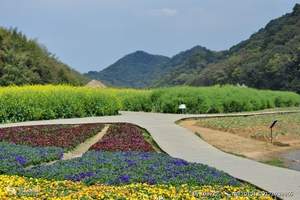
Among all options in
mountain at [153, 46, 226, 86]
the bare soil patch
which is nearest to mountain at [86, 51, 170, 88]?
mountain at [153, 46, 226, 86]

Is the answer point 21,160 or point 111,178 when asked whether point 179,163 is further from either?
point 21,160

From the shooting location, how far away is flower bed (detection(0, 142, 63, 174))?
12.4m

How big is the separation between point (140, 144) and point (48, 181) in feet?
20.6

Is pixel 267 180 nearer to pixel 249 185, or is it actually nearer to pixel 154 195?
pixel 249 185

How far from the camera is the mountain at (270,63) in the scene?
213ft

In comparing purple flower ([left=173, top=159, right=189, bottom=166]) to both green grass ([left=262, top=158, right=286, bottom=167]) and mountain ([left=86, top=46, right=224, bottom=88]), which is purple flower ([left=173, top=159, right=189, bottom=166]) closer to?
green grass ([left=262, top=158, right=286, bottom=167])

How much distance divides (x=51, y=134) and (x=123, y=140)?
2.95m

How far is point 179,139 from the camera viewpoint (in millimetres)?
17938

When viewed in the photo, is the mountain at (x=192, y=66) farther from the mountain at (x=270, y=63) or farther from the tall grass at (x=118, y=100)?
the tall grass at (x=118, y=100)

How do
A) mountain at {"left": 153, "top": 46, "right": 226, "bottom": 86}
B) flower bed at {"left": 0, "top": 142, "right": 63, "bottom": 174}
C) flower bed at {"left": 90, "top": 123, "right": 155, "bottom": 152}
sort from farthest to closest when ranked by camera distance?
1. mountain at {"left": 153, "top": 46, "right": 226, "bottom": 86}
2. flower bed at {"left": 90, "top": 123, "right": 155, "bottom": 152}
3. flower bed at {"left": 0, "top": 142, "right": 63, "bottom": 174}

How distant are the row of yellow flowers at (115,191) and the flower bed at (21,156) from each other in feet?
6.09

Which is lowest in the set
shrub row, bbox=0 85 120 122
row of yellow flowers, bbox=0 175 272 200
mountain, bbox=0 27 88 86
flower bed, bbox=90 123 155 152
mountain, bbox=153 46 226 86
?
row of yellow flowers, bbox=0 175 272 200

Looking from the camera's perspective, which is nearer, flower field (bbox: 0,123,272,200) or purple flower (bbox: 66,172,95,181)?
flower field (bbox: 0,123,272,200)

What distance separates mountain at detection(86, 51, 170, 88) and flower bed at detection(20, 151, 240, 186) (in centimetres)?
12917
